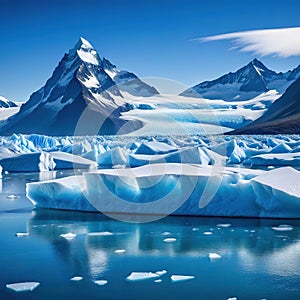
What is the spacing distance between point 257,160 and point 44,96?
255 ft

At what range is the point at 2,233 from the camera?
6.59m

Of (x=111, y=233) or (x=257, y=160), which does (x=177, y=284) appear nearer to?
(x=111, y=233)

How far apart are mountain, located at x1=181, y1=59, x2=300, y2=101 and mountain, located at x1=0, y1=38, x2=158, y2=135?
13.4 metres

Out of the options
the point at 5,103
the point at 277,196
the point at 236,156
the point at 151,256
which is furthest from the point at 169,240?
the point at 5,103

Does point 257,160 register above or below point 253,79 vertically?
below

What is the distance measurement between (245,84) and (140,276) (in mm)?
113182

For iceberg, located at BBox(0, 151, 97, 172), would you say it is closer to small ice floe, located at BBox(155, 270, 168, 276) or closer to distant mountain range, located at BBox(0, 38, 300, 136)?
small ice floe, located at BBox(155, 270, 168, 276)

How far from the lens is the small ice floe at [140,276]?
4.70 meters

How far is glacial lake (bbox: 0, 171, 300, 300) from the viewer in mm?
4402

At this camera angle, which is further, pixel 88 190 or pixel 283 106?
pixel 283 106

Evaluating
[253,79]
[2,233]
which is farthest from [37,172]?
[253,79]

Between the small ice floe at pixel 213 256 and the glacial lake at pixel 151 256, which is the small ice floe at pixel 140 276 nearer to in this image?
the glacial lake at pixel 151 256

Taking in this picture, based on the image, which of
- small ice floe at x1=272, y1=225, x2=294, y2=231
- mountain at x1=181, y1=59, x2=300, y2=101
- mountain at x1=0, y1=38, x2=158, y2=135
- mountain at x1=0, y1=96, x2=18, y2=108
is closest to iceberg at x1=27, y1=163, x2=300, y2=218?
small ice floe at x1=272, y1=225, x2=294, y2=231

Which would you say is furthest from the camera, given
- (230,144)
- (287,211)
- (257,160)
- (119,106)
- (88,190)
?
(119,106)
